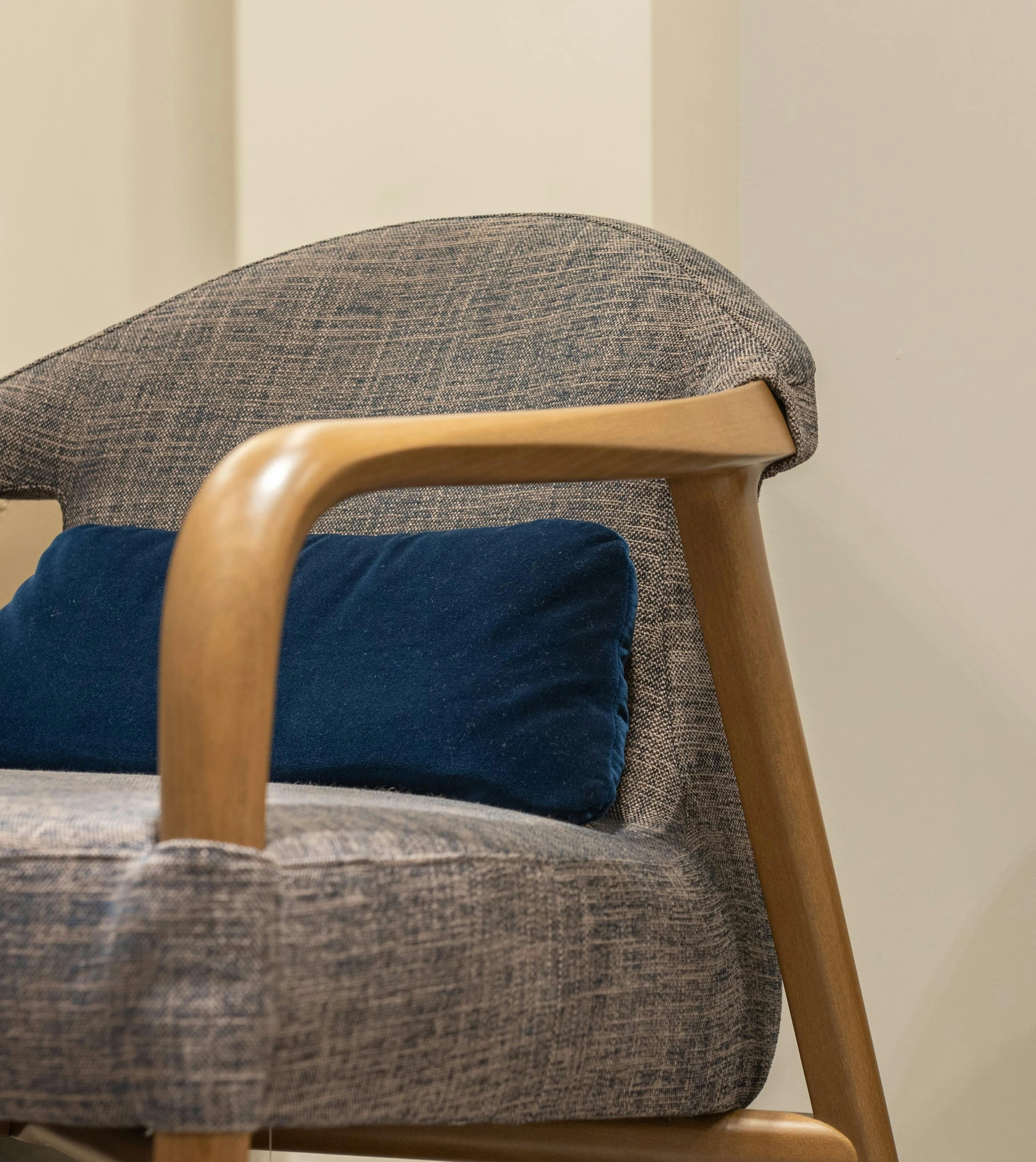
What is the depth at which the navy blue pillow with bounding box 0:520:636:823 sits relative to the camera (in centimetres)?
79

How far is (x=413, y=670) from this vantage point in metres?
0.83

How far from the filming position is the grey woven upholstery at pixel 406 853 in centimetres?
48

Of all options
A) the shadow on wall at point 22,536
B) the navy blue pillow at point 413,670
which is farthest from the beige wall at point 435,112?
the navy blue pillow at point 413,670

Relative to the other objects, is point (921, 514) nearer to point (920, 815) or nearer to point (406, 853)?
point (920, 815)

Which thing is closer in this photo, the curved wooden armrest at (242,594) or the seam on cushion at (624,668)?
the curved wooden armrest at (242,594)

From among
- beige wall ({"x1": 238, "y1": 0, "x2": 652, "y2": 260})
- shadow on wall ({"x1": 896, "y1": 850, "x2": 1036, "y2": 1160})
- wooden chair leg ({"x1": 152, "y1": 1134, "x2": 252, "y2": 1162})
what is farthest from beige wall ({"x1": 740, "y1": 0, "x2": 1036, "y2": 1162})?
wooden chair leg ({"x1": 152, "y1": 1134, "x2": 252, "y2": 1162})

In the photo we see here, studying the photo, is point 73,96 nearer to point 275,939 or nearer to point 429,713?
point 429,713

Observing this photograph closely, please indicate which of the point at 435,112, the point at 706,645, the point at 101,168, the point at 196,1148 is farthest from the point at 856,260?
the point at 196,1148

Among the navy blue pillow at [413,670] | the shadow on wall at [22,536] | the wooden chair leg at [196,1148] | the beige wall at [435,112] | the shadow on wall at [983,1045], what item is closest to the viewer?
the wooden chair leg at [196,1148]

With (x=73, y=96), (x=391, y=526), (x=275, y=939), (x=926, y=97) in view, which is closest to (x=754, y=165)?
(x=926, y=97)

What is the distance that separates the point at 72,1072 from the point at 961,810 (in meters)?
1.02

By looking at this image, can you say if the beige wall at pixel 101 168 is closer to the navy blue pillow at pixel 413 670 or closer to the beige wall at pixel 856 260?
the beige wall at pixel 856 260

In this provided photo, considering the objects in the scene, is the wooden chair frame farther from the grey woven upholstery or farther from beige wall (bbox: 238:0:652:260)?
beige wall (bbox: 238:0:652:260)

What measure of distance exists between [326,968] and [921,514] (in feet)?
3.23
